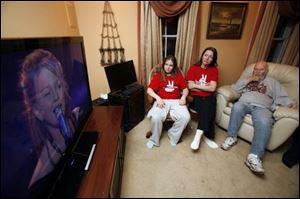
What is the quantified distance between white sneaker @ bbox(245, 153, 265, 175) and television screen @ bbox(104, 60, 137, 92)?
1.43m

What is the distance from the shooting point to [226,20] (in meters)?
1.99

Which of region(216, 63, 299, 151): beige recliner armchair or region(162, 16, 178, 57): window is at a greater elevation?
region(162, 16, 178, 57): window

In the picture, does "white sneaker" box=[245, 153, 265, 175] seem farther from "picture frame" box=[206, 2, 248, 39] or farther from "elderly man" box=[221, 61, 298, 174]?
"picture frame" box=[206, 2, 248, 39]

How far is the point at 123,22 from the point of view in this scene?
1.97 m

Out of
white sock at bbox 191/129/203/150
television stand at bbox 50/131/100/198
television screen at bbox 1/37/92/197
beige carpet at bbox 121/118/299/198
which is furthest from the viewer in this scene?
white sock at bbox 191/129/203/150

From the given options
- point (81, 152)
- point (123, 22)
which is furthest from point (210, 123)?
point (123, 22)

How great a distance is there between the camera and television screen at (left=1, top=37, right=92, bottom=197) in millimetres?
464

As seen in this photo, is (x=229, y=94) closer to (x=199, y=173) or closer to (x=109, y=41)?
(x=199, y=173)

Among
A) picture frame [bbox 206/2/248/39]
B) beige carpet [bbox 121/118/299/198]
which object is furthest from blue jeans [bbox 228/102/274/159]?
picture frame [bbox 206/2/248/39]

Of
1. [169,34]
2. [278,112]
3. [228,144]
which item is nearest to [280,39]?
[278,112]

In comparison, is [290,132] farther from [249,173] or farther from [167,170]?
[167,170]

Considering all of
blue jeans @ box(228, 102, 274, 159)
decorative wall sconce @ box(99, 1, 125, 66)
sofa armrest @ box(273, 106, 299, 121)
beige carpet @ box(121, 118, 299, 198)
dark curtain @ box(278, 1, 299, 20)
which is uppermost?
dark curtain @ box(278, 1, 299, 20)

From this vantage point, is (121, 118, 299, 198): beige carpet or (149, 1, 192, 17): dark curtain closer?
(121, 118, 299, 198): beige carpet

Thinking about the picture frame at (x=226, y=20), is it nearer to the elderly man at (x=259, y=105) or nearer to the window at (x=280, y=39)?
the window at (x=280, y=39)
